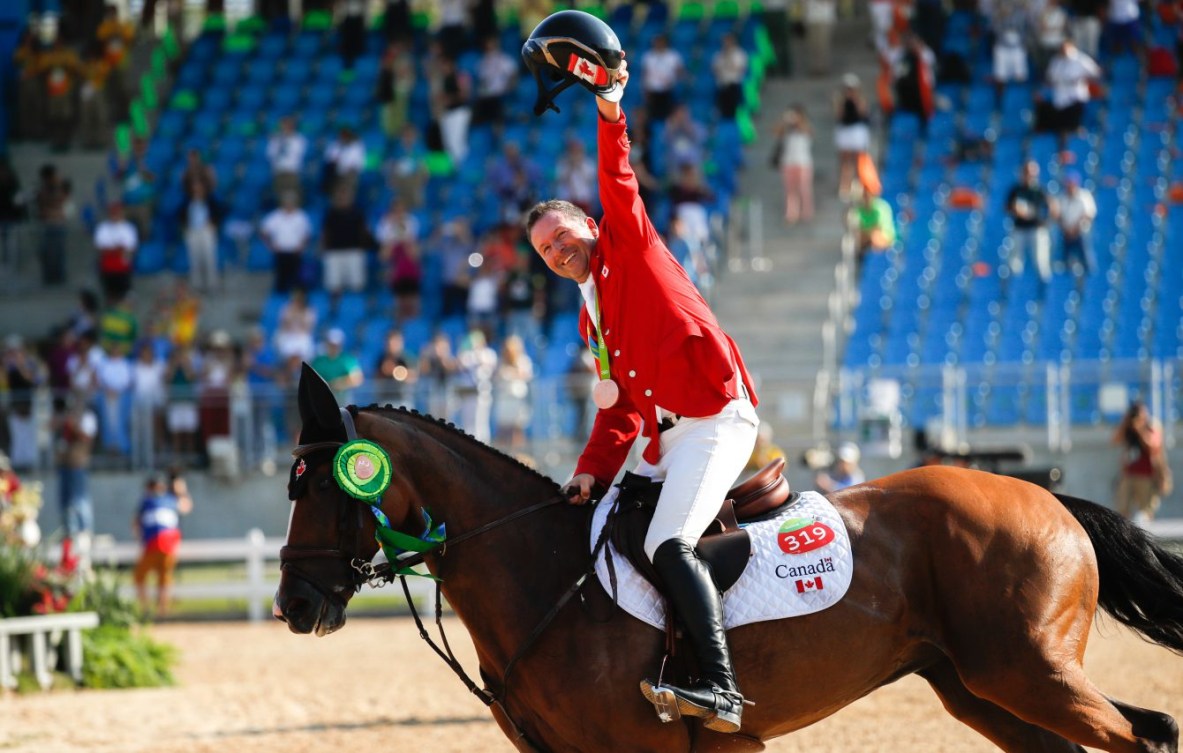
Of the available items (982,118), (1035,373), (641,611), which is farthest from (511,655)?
(982,118)

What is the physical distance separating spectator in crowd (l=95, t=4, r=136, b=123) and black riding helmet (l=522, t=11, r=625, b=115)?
76.1ft

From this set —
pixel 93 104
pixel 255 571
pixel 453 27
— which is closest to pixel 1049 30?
pixel 453 27

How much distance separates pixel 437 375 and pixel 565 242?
12.9 metres

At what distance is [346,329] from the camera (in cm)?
2208

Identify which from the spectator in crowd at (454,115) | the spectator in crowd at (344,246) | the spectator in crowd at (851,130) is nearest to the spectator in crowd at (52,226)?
the spectator in crowd at (344,246)

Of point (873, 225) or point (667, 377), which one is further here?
point (873, 225)

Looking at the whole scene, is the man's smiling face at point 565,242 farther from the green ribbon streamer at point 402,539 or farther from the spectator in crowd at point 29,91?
the spectator in crowd at point 29,91

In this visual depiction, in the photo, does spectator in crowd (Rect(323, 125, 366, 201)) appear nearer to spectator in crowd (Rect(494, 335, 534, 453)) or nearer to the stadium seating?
spectator in crowd (Rect(494, 335, 534, 453))

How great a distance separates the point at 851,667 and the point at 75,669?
8.63 metres

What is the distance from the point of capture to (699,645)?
5.72m

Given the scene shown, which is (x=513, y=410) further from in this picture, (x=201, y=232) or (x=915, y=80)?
(x=915, y=80)

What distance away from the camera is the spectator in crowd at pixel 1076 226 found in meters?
19.8

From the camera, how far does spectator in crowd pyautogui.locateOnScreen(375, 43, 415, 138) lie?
2567 centimetres

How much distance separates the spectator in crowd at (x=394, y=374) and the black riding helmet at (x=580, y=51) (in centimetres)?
1223
